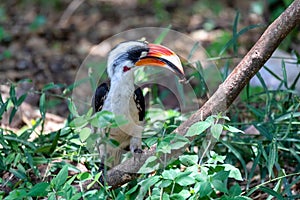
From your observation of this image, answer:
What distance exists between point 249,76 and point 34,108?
2.21 metres

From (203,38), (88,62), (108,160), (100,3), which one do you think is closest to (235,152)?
(108,160)

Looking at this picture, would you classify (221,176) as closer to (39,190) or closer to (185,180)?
(185,180)

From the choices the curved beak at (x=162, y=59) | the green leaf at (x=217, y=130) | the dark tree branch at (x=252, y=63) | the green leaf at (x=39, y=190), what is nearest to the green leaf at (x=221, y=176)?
the green leaf at (x=217, y=130)

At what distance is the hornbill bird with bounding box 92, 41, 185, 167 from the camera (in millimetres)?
→ 2668

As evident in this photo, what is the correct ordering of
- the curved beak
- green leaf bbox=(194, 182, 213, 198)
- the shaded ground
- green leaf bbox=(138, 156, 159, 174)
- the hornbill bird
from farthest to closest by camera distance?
the shaded ground, the hornbill bird, the curved beak, green leaf bbox=(138, 156, 159, 174), green leaf bbox=(194, 182, 213, 198)

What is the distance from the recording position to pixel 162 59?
2545 millimetres

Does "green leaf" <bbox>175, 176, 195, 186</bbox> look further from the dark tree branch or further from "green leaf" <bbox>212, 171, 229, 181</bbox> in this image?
the dark tree branch

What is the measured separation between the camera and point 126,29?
6.18 metres

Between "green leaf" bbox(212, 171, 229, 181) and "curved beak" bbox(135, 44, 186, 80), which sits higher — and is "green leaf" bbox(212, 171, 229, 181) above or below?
below

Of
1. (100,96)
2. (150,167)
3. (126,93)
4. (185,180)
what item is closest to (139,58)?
(126,93)

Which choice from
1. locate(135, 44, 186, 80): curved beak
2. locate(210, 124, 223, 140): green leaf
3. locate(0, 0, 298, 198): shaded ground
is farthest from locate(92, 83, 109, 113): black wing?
locate(0, 0, 298, 198): shaded ground

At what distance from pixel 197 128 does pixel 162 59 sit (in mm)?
433

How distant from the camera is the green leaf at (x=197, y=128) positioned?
221 centimetres

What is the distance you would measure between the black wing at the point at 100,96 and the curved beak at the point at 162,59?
246mm
